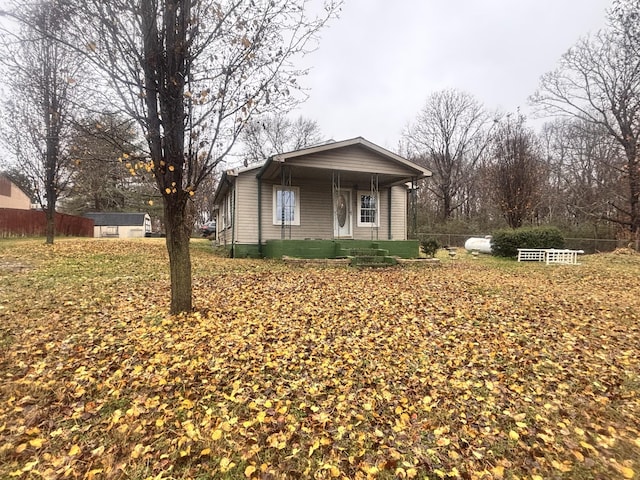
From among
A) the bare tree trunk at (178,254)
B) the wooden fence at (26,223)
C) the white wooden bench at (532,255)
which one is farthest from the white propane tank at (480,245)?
the wooden fence at (26,223)

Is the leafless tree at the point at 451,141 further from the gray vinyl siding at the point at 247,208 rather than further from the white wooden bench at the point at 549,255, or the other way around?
the gray vinyl siding at the point at 247,208

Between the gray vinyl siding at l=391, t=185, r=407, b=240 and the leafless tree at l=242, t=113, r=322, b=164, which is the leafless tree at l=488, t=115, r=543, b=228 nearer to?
the gray vinyl siding at l=391, t=185, r=407, b=240

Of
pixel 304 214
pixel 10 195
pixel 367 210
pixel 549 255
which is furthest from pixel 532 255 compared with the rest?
pixel 10 195

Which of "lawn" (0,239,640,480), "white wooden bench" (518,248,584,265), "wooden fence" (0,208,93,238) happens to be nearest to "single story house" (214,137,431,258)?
"white wooden bench" (518,248,584,265)

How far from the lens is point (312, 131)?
1443 inches

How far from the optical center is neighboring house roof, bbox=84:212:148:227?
1339 inches

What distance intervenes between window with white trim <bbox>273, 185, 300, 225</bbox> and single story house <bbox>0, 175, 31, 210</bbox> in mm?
30148

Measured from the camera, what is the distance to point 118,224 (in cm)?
3497

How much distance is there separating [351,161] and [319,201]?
230 centimetres

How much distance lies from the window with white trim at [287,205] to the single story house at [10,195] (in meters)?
30.1

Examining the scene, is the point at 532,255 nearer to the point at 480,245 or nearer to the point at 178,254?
the point at 480,245

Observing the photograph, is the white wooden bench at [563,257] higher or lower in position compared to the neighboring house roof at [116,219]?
lower

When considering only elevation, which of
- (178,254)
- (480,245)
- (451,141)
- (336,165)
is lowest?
(480,245)

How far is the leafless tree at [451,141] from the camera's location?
33094 millimetres
